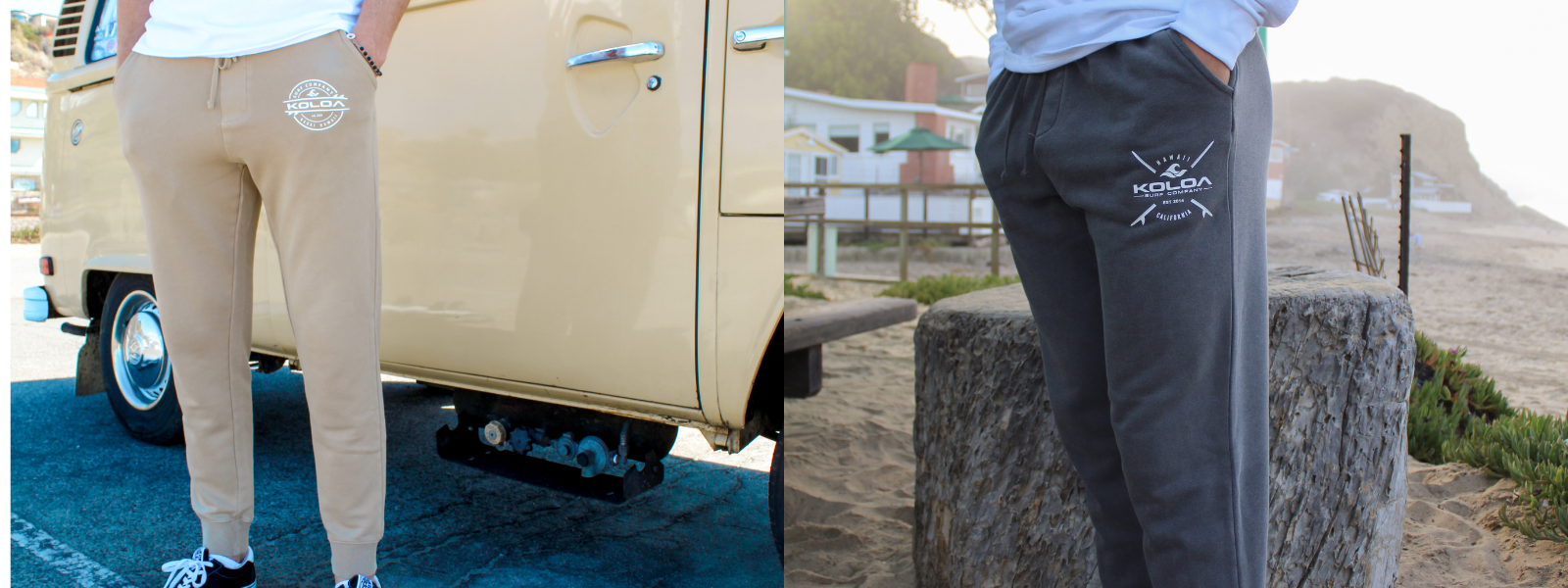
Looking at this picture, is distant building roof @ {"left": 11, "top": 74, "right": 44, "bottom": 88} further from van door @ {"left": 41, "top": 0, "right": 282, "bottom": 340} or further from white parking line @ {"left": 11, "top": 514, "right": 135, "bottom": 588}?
white parking line @ {"left": 11, "top": 514, "right": 135, "bottom": 588}

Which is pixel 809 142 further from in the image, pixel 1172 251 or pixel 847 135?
pixel 1172 251

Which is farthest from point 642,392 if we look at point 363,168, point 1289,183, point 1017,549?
point 1289,183

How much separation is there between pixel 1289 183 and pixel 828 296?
49.0 inches

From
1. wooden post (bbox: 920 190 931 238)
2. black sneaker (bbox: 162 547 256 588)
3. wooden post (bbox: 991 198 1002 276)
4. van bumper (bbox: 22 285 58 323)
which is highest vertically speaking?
wooden post (bbox: 920 190 931 238)

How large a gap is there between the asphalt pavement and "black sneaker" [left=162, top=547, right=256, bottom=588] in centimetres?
21

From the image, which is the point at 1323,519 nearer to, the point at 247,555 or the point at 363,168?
the point at 363,168

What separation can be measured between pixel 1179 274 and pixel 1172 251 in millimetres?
25

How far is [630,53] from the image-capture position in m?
1.67

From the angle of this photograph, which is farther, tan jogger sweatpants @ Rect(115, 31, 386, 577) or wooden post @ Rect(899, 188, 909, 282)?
wooden post @ Rect(899, 188, 909, 282)

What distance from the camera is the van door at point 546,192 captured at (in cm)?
168

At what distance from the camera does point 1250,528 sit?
3.18 feet

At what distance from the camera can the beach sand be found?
189 cm

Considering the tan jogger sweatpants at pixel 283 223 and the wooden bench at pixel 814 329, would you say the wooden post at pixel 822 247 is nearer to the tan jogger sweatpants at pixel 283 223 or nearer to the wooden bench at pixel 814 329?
the wooden bench at pixel 814 329

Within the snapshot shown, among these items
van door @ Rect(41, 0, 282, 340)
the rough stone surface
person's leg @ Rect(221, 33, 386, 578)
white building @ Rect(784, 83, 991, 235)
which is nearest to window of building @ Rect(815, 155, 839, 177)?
white building @ Rect(784, 83, 991, 235)
